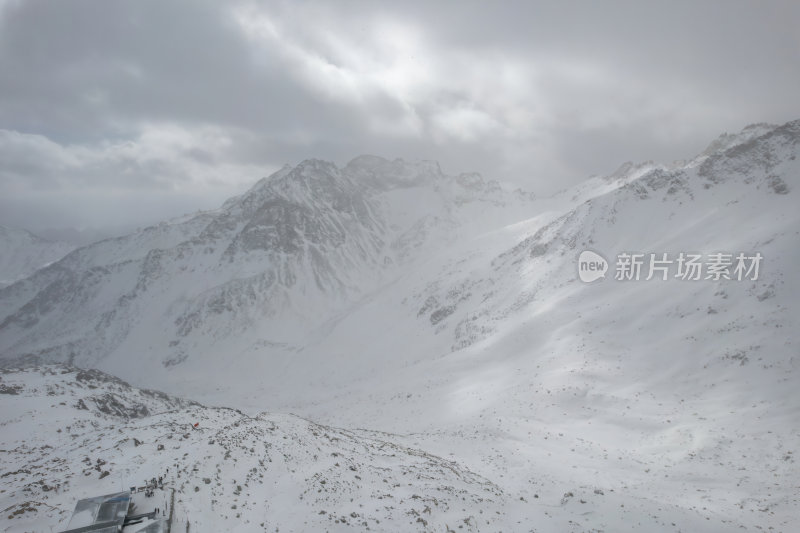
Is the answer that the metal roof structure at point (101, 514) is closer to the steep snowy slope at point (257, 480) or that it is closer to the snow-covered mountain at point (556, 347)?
the steep snowy slope at point (257, 480)

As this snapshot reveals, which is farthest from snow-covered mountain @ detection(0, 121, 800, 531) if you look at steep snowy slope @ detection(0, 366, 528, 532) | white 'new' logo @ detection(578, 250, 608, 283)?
steep snowy slope @ detection(0, 366, 528, 532)

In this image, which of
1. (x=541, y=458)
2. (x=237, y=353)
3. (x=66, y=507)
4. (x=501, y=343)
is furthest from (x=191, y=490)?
(x=237, y=353)

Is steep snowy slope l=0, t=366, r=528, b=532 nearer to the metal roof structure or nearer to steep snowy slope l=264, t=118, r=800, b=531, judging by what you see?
the metal roof structure

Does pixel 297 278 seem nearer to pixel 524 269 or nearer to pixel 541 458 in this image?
pixel 524 269

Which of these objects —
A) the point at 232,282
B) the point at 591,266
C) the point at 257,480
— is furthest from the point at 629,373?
the point at 232,282

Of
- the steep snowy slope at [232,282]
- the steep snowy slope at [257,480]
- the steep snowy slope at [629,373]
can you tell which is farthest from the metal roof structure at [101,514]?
the steep snowy slope at [232,282]

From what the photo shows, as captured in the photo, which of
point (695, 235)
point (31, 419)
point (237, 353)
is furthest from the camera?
point (237, 353)
